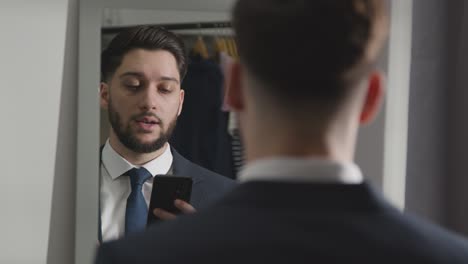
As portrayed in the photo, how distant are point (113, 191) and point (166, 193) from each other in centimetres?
14

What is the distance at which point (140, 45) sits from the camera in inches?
81.3

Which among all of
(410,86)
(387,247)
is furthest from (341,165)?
(410,86)

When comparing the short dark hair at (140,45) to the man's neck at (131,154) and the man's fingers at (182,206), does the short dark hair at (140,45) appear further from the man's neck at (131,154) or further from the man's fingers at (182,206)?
the man's fingers at (182,206)

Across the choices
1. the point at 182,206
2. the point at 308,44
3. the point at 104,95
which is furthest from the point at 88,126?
the point at 308,44

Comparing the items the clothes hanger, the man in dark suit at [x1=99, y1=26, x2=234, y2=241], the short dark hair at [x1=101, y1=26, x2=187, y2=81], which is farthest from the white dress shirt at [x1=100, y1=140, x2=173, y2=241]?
the clothes hanger

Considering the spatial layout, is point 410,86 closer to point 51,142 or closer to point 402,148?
point 402,148

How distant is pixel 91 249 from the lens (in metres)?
2.08

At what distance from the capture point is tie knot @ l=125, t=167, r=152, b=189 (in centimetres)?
206

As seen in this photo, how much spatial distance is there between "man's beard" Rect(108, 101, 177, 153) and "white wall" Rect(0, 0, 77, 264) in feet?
0.42

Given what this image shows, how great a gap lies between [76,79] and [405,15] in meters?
0.94

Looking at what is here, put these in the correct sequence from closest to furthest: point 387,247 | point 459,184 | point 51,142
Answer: point 387,247, point 51,142, point 459,184

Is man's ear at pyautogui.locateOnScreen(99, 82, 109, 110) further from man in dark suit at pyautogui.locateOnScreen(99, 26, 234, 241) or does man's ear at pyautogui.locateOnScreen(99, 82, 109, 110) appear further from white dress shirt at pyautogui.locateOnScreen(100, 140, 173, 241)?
white dress shirt at pyautogui.locateOnScreen(100, 140, 173, 241)

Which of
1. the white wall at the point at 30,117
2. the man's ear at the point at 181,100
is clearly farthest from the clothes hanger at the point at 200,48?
the white wall at the point at 30,117

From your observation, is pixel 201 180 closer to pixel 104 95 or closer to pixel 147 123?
pixel 147 123
